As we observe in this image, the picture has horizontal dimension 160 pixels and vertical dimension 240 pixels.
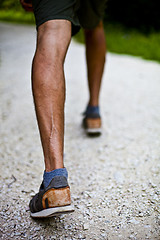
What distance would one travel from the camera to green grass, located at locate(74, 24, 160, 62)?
5.29 meters

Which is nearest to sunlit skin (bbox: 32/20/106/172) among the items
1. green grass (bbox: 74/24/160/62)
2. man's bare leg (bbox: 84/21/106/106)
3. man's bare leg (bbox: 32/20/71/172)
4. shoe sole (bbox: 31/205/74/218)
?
man's bare leg (bbox: 32/20/71/172)

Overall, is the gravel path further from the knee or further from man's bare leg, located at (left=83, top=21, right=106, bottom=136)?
the knee

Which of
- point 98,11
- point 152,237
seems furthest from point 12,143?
point 152,237

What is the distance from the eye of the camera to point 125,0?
346 inches

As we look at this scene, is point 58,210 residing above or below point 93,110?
above

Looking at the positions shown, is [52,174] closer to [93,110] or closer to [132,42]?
[93,110]

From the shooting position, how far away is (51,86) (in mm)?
1012

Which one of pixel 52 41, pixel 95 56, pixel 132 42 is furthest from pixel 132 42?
pixel 52 41

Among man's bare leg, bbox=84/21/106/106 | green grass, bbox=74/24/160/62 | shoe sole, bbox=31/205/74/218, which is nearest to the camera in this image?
shoe sole, bbox=31/205/74/218

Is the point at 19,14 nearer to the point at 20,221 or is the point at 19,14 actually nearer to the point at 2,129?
the point at 2,129

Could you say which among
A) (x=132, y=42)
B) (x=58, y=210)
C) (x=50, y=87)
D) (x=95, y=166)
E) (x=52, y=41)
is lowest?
(x=132, y=42)

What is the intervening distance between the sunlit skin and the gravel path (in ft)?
0.90

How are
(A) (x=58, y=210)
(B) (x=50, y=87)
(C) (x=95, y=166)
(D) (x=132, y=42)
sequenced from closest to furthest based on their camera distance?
1. (A) (x=58, y=210)
2. (B) (x=50, y=87)
3. (C) (x=95, y=166)
4. (D) (x=132, y=42)

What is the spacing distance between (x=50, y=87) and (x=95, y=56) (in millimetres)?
947
